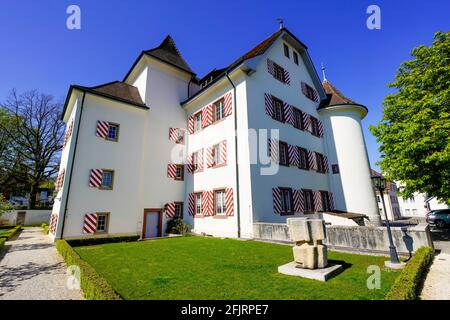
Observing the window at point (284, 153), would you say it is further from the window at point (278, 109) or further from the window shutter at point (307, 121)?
the window shutter at point (307, 121)

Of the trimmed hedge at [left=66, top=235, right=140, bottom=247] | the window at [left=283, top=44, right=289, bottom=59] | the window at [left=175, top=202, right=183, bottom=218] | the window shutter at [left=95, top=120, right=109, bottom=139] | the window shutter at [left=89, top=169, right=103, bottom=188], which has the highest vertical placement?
the window at [left=283, top=44, right=289, bottom=59]

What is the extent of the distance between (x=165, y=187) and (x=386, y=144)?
15.5 m

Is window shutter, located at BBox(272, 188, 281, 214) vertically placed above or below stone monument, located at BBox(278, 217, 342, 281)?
above

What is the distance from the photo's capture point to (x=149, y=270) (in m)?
6.73

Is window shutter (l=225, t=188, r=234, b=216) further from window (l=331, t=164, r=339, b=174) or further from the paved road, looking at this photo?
window (l=331, t=164, r=339, b=174)

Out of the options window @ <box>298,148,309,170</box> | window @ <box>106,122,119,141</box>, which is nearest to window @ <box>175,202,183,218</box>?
window @ <box>106,122,119,141</box>

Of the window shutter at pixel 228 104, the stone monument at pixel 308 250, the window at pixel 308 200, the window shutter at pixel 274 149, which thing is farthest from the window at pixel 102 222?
the window at pixel 308 200

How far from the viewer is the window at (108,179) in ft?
47.0

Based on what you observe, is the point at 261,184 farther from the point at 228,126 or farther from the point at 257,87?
the point at 257,87

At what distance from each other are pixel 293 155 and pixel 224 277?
1230 centimetres

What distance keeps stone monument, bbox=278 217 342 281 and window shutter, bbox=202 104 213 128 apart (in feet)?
38.7

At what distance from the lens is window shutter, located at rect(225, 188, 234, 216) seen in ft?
44.3

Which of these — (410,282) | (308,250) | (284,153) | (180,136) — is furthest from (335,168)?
(410,282)
